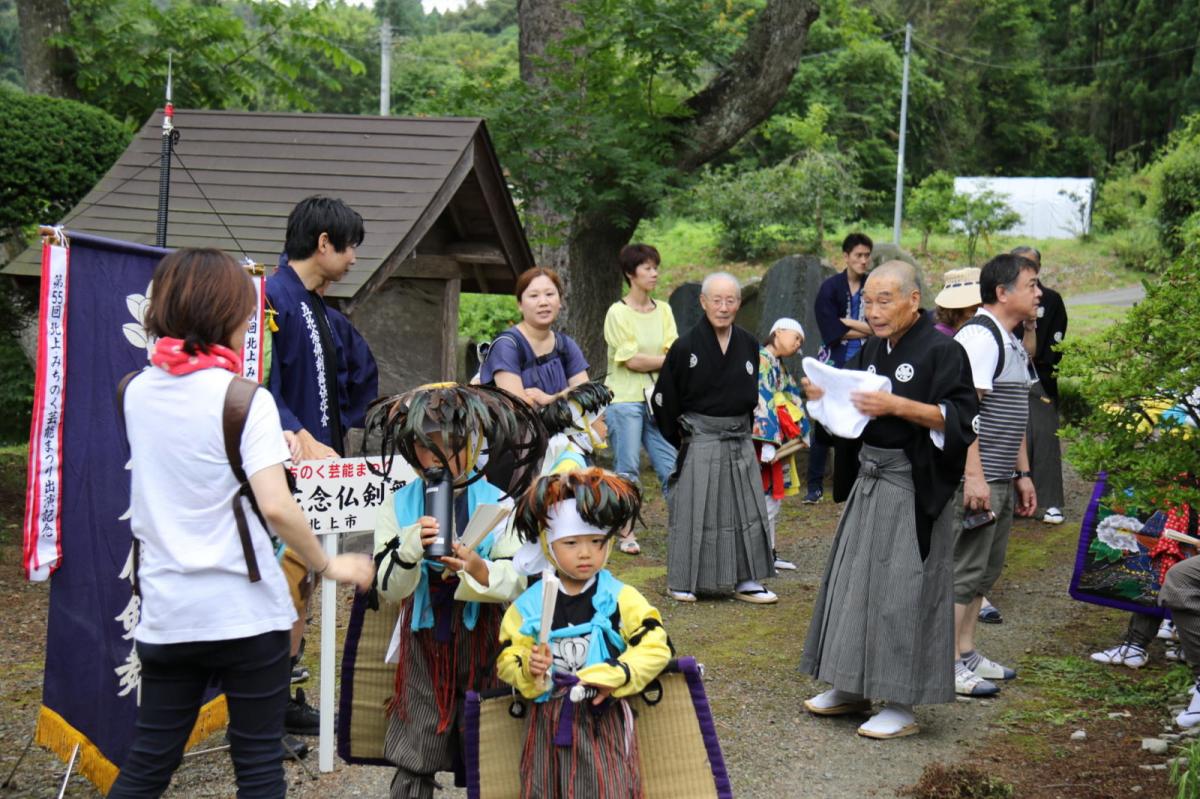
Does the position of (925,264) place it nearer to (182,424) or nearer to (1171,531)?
(1171,531)

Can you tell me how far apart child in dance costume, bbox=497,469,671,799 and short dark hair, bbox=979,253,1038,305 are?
3.03 meters

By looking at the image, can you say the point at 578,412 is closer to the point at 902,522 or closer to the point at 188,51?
the point at 902,522

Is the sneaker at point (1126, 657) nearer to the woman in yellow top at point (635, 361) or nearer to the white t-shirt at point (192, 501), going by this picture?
the woman in yellow top at point (635, 361)

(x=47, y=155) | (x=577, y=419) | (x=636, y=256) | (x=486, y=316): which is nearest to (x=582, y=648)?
(x=577, y=419)

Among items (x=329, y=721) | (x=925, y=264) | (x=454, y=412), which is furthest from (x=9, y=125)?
(x=925, y=264)

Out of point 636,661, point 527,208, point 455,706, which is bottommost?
point 455,706

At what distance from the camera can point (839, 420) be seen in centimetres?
514

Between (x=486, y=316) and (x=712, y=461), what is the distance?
17.1 m

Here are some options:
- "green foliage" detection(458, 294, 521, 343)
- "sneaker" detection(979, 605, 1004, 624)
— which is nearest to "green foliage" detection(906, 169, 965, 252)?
"green foliage" detection(458, 294, 521, 343)

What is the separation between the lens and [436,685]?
3752mm

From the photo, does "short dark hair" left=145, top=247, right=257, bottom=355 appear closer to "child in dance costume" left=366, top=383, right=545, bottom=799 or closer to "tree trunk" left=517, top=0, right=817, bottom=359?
"child in dance costume" left=366, top=383, right=545, bottom=799

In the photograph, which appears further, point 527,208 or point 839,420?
point 527,208

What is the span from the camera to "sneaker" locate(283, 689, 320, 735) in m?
5.12

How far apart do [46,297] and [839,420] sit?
316cm
